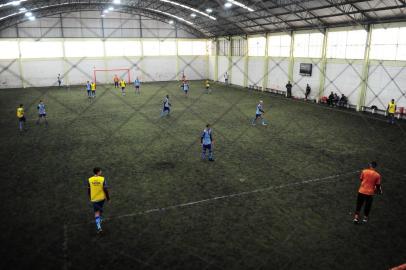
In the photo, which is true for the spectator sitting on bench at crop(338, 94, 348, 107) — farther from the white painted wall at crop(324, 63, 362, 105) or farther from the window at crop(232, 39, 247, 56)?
the window at crop(232, 39, 247, 56)

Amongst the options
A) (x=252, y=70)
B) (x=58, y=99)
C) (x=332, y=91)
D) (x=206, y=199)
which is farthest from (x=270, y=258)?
(x=252, y=70)

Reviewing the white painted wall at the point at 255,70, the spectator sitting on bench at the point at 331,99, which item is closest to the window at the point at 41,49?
the white painted wall at the point at 255,70

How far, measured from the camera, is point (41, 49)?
4603cm

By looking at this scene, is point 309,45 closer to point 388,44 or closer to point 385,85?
point 388,44

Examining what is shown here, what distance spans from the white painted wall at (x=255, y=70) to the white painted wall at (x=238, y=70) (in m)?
2.00

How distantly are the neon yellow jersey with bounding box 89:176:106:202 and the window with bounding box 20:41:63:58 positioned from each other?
4509cm

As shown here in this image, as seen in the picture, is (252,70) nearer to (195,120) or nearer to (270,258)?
(195,120)

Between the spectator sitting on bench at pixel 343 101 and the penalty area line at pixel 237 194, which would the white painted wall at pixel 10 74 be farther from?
the penalty area line at pixel 237 194

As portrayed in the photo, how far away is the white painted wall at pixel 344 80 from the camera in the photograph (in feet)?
92.1

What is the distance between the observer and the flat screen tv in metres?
33.3

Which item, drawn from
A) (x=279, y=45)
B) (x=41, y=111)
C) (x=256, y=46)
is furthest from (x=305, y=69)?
(x=41, y=111)

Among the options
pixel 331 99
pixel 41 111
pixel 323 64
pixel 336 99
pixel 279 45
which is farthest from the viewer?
pixel 279 45

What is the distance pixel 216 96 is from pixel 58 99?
18199mm

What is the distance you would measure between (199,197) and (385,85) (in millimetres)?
21897
